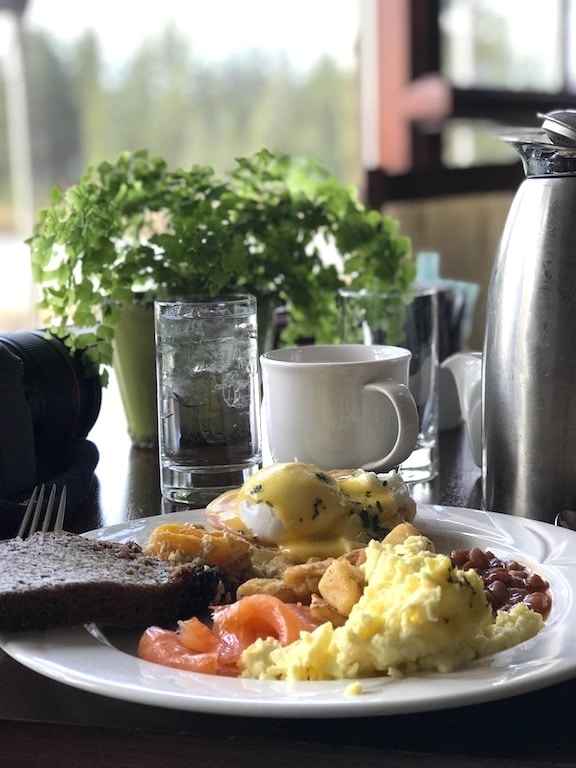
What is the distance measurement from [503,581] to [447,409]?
0.66m

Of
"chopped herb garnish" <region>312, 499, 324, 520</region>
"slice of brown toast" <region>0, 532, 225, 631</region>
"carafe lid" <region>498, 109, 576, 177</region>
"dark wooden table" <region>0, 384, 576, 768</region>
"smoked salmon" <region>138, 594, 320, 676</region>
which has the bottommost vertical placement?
"dark wooden table" <region>0, 384, 576, 768</region>

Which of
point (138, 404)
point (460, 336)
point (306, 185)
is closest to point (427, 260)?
point (460, 336)

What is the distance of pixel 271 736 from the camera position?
53 cm

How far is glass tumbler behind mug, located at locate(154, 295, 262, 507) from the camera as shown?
996mm

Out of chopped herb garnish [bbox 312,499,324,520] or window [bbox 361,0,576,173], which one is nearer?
chopped herb garnish [bbox 312,499,324,520]

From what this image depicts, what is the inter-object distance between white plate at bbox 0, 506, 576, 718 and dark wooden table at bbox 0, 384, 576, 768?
0.07 feet

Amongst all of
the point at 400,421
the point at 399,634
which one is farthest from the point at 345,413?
the point at 399,634

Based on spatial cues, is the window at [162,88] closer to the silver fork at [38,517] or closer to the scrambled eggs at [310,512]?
the silver fork at [38,517]

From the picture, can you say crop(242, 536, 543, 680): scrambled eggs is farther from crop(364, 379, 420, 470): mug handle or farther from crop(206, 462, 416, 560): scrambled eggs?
crop(364, 379, 420, 470): mug handle

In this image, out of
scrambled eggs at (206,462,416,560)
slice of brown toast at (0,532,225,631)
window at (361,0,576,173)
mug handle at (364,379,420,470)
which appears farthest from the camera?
window at (361,0,576,173)

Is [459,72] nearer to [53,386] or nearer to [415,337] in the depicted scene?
[415,337]

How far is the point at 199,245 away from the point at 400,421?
15.0 inches

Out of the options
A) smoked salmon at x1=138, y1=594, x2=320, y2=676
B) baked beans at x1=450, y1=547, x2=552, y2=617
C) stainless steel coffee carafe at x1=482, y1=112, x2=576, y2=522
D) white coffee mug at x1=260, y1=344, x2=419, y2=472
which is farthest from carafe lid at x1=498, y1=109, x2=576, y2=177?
smoked salmon at x1=138, y1=594, x2=320, y2=676

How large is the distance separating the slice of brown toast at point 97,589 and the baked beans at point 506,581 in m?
0.18
